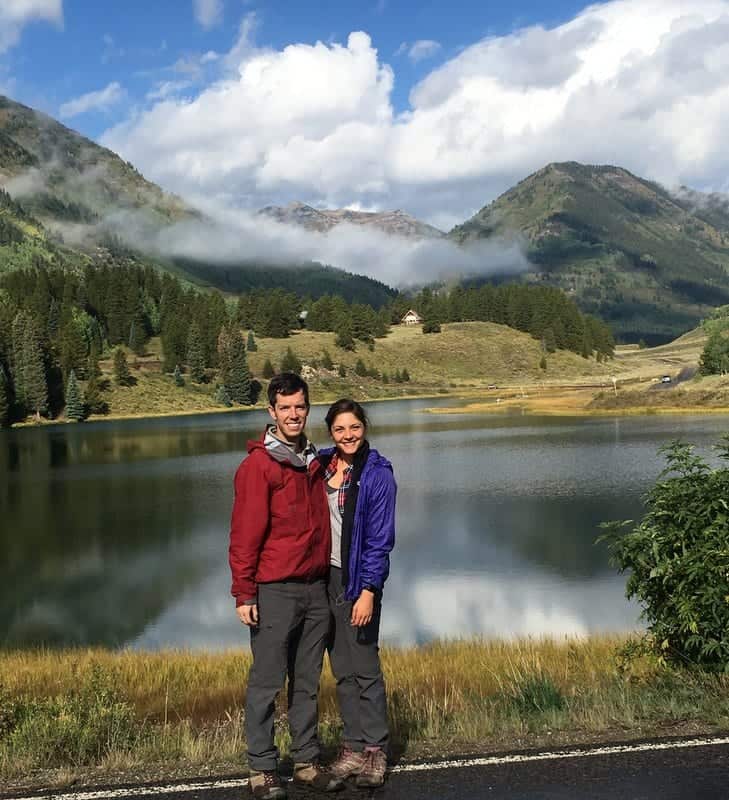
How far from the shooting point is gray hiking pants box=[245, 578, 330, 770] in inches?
245

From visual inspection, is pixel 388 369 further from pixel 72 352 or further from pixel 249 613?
pixel 249 613

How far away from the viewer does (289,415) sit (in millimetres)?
6348

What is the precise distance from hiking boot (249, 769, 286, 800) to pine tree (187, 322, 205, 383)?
145262 mm

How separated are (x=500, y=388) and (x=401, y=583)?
5774 inches

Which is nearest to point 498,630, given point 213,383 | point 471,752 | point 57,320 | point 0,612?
point 471,752

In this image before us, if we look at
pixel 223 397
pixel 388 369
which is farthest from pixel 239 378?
pixel 388 369

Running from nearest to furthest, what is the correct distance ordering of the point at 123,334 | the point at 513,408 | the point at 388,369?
the point at 513,408, the point at 123,334, the point at 388,369

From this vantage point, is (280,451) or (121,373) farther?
(121,373)

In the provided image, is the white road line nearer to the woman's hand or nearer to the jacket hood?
the woman's hand

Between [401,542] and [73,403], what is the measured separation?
105700 millimetres

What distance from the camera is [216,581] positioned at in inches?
954

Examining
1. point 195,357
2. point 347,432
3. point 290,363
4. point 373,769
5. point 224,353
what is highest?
point 224,353

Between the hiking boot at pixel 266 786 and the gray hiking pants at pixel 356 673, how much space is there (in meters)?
0.77

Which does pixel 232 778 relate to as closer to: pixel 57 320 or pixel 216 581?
pixel 216 581
